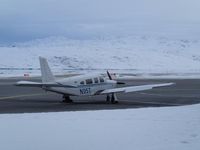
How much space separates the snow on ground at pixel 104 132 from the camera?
9664 millimetres

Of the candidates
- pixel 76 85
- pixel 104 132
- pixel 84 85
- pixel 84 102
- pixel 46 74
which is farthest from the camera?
pixel 84 102

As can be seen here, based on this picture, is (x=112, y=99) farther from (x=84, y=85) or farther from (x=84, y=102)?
(x=84, y=85)

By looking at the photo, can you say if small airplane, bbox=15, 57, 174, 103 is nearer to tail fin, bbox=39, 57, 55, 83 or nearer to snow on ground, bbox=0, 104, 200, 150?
tail fin, bbox=39, 57, 55, 83

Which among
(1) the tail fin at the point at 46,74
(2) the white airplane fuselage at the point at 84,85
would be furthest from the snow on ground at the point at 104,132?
(1) the tail fin at the point at 46,74

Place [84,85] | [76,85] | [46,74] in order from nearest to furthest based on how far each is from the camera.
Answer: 1. [76,85]
2. [84,85]
3. [46,74]

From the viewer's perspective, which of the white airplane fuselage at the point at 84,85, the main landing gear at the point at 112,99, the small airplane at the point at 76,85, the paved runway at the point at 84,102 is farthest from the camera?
→ the main landing gear at the point at 112,99

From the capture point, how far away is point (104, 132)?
1100cm

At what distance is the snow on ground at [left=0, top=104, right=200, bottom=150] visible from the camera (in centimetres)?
966

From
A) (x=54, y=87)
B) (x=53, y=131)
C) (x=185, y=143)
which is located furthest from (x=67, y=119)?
(x=54, y=87)

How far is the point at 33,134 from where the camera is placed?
1090cm

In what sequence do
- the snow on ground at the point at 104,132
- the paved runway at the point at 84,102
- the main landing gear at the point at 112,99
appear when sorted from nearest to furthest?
the snow on ground at the point at 104,132
the paved runway at the point at 84,102
the main landing gear at the point at 112,99

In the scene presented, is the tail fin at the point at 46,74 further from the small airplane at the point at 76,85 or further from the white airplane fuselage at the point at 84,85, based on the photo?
the white airplane fuselage at the point at 84,85

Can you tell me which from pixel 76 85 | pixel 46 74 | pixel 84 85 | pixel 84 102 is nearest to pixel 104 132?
pixel 76 85

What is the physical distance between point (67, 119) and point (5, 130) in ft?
7.63
